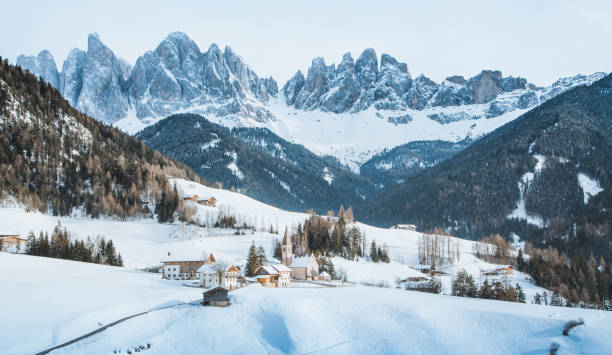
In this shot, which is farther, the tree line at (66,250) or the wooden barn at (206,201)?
the wooden barn at (206,201)

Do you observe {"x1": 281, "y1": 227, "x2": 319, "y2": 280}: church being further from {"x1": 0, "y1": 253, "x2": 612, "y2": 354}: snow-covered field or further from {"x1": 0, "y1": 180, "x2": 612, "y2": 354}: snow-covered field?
{"x1": 0, "y1": 253, "x2": 612, "y2": 354}: snow-covered field

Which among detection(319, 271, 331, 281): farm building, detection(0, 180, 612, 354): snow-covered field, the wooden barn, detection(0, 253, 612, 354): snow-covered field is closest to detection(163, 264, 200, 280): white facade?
detection(0, 180, 612, 354): snow-covered field

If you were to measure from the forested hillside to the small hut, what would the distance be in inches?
3006

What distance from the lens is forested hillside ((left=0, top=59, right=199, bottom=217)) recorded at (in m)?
130

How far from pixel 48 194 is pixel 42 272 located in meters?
61.6

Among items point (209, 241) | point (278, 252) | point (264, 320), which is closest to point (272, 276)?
point (264, 320)

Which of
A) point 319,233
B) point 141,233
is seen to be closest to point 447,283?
point 319,233

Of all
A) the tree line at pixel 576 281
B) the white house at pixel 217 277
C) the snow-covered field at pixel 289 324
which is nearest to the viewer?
the snow-covered field at pixel 289 324

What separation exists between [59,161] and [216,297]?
97.1m

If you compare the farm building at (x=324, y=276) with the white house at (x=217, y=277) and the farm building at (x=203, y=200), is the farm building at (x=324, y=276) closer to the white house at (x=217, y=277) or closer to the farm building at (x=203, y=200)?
the white house at (x=217, y=277)

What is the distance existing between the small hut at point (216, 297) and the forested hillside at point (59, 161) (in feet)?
251

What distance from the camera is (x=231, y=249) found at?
4437 inches

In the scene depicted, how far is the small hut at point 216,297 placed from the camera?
61500mm

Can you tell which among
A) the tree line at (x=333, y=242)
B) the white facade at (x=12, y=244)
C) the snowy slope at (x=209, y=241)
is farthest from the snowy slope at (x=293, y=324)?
the tree line at (x=333, y=242)
